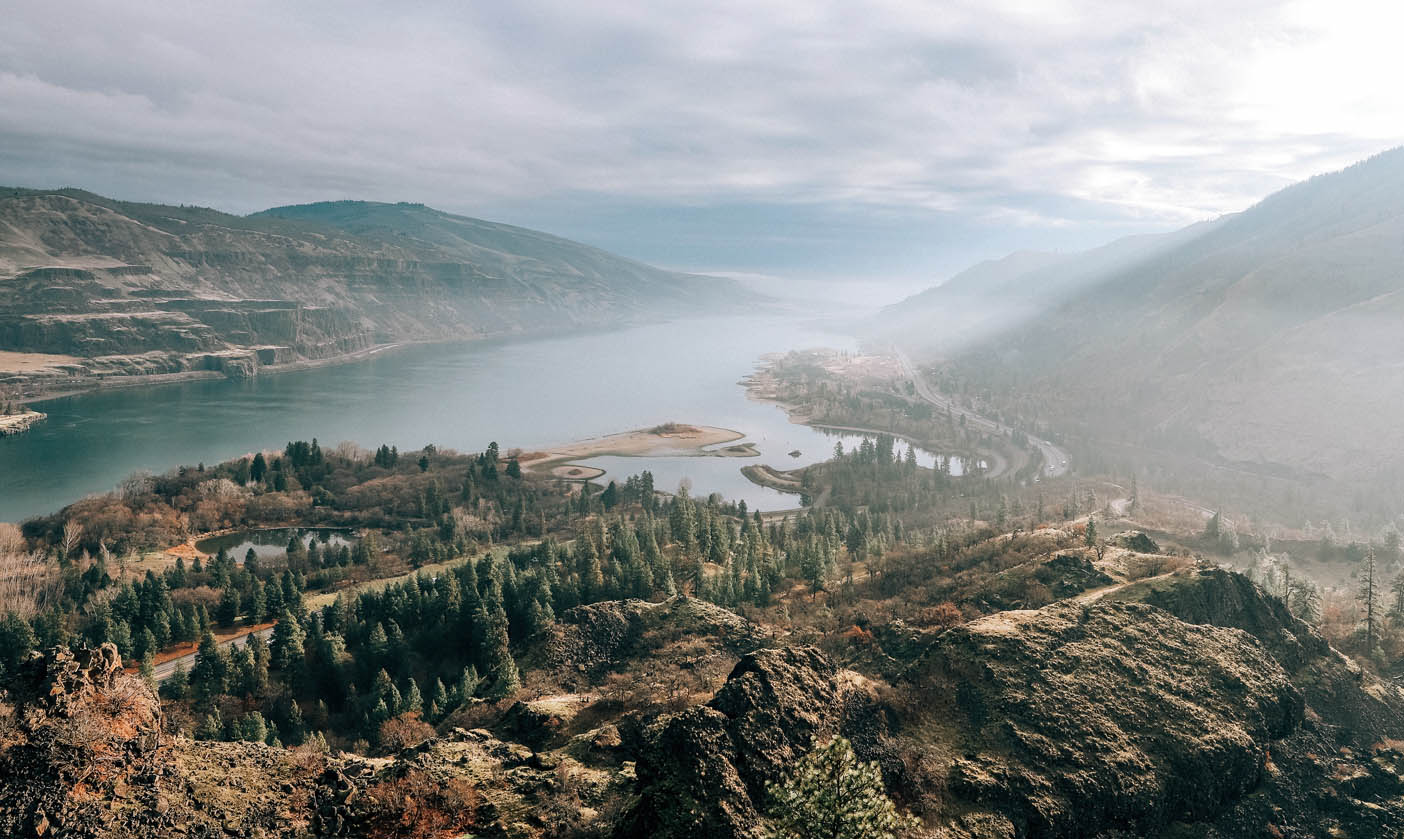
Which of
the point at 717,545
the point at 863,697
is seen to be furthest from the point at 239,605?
the point at 863,697

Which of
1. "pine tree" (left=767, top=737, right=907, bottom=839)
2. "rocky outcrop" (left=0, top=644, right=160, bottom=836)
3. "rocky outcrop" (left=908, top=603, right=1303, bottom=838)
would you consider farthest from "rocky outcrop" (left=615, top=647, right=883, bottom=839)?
"rocky outcrop" (left=0, top=644, right=160, bottom=836)

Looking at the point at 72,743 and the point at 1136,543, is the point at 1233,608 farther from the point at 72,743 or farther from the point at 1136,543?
the point at 72,743

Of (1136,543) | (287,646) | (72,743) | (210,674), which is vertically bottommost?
(210,674)

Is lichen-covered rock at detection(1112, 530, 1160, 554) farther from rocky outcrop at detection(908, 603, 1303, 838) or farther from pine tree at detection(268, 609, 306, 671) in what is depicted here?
pine tree at detection(268, 609, 306, 671)

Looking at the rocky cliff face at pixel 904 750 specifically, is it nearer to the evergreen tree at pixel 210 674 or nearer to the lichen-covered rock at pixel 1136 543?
the lichen-covered rock at pixel 1136 543

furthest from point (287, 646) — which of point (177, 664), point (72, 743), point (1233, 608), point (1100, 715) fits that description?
point (1233, 608)

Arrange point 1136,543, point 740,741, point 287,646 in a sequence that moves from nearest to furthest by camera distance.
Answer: point 740,741 → point 1136,543 → point 287,646

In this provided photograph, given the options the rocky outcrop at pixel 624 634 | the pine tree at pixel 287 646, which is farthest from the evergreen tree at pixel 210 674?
the rocky outcrop at pixel 624 634

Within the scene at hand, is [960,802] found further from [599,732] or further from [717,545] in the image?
[717,545]
